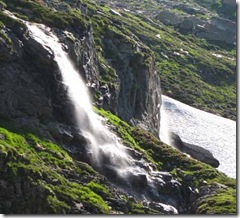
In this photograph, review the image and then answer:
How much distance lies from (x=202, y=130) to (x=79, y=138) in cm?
4916

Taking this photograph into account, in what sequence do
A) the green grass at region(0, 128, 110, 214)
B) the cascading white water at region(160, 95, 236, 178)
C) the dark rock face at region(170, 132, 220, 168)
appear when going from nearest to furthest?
1. the green grass at region(0, 128, 110, 214)
2. the dark rock face at region(170, 132, 220, 168)
3. the cascading white water at region(160, 95, 236, 178)

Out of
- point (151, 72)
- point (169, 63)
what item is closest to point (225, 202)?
point (151, 72)

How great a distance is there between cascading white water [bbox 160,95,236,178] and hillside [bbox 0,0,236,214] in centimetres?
1277

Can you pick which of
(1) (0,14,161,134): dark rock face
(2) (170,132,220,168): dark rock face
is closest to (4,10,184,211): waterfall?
(1) (0,14,161,134): dark rock face

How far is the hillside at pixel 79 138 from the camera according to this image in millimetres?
37125

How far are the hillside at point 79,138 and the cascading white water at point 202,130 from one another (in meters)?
12.8

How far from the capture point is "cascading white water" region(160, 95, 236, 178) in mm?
80569

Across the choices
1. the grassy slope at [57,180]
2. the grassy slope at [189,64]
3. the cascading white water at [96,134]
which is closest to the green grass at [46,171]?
the grassy slope at [57,180]

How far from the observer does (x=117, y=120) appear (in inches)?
2224

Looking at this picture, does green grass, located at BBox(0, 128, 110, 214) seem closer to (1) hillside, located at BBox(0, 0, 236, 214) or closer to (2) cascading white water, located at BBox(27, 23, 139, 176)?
(1) hillside, located at BBox(0, 0, 236, 214)

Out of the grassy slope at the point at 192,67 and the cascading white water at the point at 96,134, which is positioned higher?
the cascading white water at the point at 96,134

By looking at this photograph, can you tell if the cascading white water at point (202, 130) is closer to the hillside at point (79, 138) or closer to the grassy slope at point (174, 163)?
the hillside at point (79, 138)

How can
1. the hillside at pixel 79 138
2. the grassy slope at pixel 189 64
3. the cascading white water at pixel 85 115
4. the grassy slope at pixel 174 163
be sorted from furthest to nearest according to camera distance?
the grassy slope at pixel 189 64 < the grassy slope at pixel 174 163 < the cascading white water at pixel 85 115 < the hillside at pixel 79 138

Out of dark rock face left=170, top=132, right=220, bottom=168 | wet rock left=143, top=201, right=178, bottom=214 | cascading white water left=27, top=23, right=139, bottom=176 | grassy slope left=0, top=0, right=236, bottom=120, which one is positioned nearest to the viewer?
wet rock left=143, top=201, right=178, bottom=214
